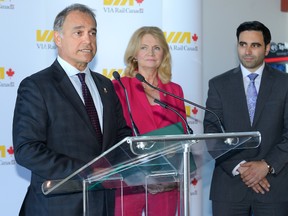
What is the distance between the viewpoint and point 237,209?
10.3 ft

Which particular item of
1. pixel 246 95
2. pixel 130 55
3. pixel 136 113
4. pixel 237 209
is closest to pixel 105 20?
pixel 130 55

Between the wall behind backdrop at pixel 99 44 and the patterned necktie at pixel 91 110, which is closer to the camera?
the patterned necktie at pixel 91 110

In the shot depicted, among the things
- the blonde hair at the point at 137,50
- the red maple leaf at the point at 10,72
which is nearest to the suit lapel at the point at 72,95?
the blonde hair at the point at 137,50

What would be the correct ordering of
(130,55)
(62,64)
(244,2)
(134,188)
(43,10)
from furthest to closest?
1. (244,2)
2. (43,10)
3. (130,55)
4. (62,64)
5. (134,188)

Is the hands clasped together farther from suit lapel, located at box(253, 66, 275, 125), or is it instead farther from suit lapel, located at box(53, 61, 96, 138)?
suit lapel, located at box(53, 61, 96, 138)

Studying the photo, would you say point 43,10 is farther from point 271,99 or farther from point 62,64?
point 271,99

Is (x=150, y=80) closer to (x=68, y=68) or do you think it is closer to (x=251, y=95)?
(x=251, y=95)

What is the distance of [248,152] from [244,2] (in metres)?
2.60

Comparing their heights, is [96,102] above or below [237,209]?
above

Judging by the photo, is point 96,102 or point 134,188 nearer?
point 134,188

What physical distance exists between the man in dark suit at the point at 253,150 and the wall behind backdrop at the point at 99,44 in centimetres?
54

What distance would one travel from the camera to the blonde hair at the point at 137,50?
3342 mm

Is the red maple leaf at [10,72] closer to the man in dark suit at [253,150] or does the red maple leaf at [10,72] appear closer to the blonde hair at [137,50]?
the blonde hair at [137,50]

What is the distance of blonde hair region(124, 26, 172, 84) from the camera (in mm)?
3342
